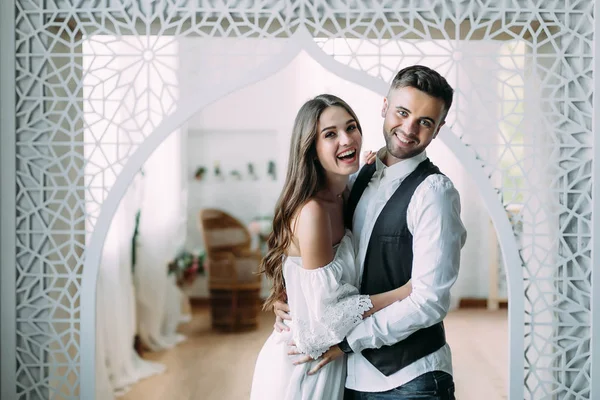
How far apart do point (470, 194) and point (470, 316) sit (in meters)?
1.35

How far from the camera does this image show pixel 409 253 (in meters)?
2.22

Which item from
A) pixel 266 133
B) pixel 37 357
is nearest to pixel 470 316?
pixel 266 133

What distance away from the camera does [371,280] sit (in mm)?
2242

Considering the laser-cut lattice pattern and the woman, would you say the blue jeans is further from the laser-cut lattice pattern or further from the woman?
the laser-cut lattice pattern

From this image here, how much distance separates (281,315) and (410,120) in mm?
872

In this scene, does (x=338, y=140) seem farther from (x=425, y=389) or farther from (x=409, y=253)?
(x=425, y=389)

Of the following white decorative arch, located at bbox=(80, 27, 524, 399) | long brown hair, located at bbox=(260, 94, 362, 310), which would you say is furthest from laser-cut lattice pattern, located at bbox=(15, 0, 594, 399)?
long brown hair, located at bbox=(260, 94, 362, 310)

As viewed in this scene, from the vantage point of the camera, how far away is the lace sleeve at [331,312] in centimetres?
219

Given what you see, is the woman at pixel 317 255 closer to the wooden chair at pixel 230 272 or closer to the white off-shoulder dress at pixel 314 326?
the white off-shoulder dress at pixel 314 326

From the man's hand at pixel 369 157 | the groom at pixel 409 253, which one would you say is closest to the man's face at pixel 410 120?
the groom at pixel 409 253

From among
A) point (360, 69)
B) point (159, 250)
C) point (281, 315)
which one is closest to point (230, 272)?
point (159, 250)

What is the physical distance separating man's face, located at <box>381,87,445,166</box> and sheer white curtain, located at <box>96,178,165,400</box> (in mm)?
2826

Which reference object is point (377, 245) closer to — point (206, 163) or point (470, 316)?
point (470, 316)

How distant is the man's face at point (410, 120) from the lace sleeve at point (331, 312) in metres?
0.49
